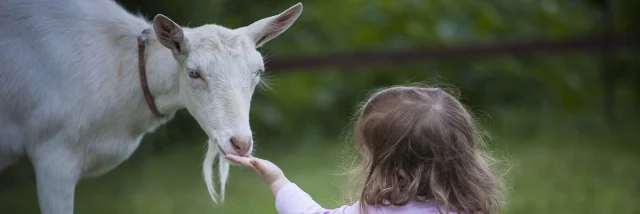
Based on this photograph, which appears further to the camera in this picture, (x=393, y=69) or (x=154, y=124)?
(x=393, y=69)

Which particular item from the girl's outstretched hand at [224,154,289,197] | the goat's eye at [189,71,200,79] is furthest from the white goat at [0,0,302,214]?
the girl's outstretched hand at [224,154,289,197]

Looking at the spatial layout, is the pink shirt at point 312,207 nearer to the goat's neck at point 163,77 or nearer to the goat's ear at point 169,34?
the goat's ear at point 169,34

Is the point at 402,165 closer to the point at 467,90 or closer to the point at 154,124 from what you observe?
the point at 154,124

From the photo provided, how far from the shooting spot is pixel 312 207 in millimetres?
2500

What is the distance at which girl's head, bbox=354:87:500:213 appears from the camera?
241 cm

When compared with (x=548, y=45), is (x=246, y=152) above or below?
above

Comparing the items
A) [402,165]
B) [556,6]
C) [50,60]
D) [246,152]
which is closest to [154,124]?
[50,60]

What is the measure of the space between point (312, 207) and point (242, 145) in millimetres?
467

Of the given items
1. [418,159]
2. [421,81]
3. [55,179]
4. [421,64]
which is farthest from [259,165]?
[421,64]

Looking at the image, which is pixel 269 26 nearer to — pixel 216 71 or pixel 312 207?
pixel 216 71

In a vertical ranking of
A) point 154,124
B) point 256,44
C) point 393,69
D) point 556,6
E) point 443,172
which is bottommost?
point 393,69

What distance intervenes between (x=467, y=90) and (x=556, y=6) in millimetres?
2009

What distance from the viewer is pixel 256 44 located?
3.30m

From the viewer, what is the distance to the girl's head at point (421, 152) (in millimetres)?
2410
